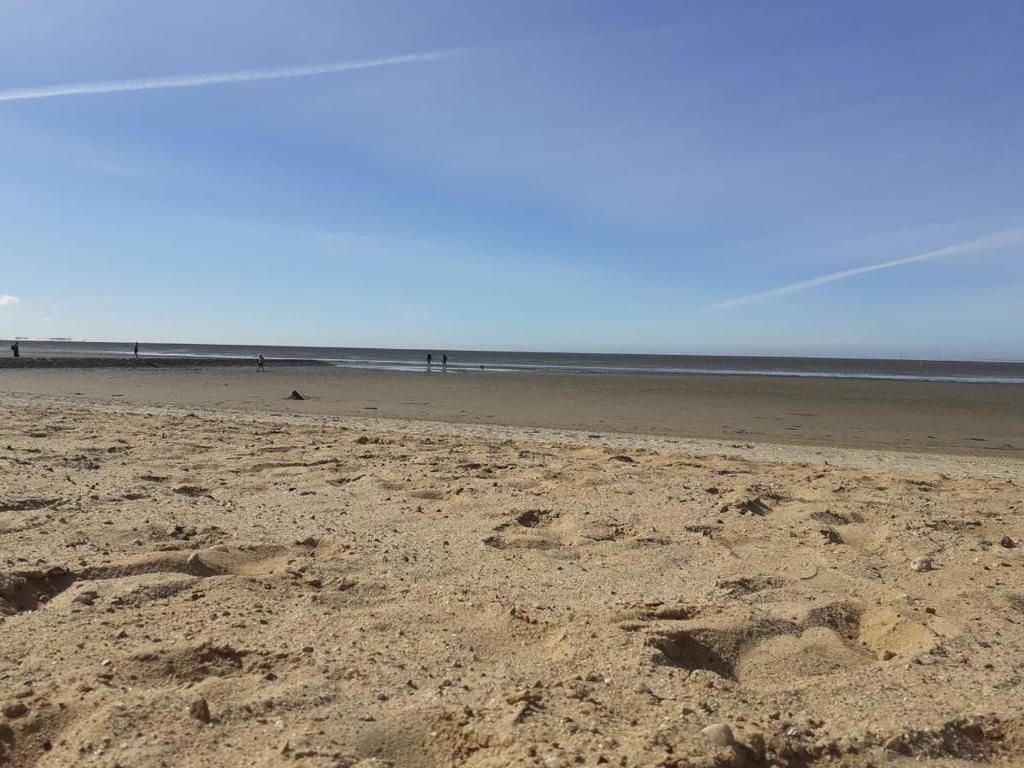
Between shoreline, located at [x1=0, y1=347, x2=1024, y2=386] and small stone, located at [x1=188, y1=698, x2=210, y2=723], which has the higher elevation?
shoreline, located at [x1=0, y1=347, x2=1024, y2=386]

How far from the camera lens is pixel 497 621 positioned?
323cm

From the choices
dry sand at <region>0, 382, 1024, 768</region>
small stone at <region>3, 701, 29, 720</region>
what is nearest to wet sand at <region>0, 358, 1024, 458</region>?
dry sand at <region>0, 382, 1024, 768</region>

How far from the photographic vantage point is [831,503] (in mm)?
5707

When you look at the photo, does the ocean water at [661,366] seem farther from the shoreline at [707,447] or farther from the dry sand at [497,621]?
the dry sand at [497,621]

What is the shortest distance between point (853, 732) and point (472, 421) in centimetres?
1275

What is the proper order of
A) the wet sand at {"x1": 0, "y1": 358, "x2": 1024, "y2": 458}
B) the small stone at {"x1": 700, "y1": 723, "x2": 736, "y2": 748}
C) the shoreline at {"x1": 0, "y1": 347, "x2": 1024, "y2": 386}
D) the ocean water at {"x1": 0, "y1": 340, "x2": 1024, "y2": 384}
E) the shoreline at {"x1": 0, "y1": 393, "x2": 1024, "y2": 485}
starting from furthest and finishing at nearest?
the ocean water at {"x1": 0, "y1": 340, "x2": 1024, "y2": 384}, the shoreline at {"x1": 0, "y1": 347, "x2": 1024, "y2": 386}, the wet sand at {"x1": 0, "y1": 358, "x2": 1024, "y2": 458}, the shoreline at {"x1": 0, "y1": 393, "x2": 1024, "y2": 485}, the small stone at {"x1": 700, "y1": 723, "x2": 736, "y2": 748}

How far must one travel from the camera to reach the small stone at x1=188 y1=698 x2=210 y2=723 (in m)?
2.32

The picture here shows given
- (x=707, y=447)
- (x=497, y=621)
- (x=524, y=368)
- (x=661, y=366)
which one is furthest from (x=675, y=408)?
(x=661, y=366)

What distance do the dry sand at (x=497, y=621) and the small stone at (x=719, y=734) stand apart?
1cm

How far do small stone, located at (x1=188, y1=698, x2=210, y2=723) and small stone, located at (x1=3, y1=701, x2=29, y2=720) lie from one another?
51 cm

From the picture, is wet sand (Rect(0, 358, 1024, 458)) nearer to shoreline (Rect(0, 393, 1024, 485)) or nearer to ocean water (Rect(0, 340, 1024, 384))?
shoreline (Rect(0, 393, 1024, 485))

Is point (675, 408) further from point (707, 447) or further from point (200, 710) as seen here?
point (200, 710)

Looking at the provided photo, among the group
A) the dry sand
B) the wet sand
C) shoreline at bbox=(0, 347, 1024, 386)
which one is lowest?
the wet sand

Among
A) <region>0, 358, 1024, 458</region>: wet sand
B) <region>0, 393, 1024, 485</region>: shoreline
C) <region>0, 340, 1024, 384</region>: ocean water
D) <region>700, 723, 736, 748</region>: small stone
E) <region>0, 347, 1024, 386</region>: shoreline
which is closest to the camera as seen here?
<region>700, 723, 736, 748</region>: small stone
